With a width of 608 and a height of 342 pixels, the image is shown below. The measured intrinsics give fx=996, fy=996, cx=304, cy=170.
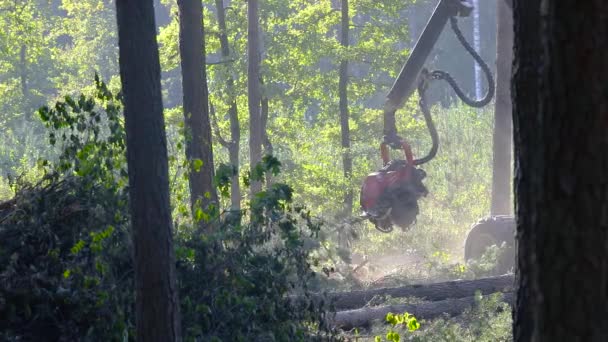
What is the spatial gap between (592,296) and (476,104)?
13866mm

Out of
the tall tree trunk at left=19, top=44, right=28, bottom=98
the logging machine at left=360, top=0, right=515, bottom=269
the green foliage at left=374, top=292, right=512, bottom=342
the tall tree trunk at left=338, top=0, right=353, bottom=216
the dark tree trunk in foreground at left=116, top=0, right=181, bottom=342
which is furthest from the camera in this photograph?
the tall tree trunk at left=19, top=44, right=28, bottom=98

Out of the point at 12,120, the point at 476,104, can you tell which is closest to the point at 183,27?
the point at 476,104

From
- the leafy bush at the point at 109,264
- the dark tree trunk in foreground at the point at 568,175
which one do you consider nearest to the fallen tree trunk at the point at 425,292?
the leafy bush at the point at 109,264

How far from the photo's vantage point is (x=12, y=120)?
40094mm

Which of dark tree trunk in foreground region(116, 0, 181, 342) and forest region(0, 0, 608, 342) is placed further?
dark tree trunk in foreground region(116, 0, 181, 342)

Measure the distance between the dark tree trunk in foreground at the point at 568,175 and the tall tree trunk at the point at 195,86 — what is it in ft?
36.6

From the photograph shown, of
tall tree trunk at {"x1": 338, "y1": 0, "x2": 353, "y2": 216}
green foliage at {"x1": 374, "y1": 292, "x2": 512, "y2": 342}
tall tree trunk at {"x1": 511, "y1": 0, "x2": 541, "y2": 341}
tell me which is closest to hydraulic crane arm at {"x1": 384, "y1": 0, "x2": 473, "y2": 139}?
green foliage at {"x1": 374, "y1": 292, "x2": 512, "y2": 342}

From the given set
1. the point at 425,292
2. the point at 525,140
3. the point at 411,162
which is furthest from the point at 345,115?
the point at 525,140

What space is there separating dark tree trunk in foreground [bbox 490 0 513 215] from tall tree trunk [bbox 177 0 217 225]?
9257 millimetres

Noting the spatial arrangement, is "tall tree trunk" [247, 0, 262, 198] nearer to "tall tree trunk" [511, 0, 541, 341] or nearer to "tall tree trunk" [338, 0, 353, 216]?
"tall tree trunk" [338, 0, 353, 216]

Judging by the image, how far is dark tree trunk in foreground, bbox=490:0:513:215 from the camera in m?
22.9

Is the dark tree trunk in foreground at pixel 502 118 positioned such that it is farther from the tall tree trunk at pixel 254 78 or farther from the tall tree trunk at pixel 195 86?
the tall tree trunk at pixel 195 86

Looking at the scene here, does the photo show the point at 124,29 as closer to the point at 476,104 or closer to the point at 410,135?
the point at 476,104

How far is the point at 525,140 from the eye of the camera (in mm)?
3553
